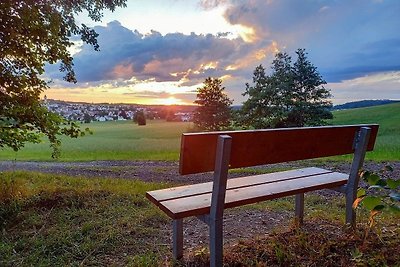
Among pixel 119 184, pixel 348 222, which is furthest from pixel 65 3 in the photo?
pixel 348 222

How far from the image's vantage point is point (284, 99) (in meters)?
23.1

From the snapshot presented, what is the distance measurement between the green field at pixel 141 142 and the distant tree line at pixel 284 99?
4.09 m

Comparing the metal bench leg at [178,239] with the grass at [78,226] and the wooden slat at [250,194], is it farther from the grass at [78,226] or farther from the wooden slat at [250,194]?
the wooden slat at [250,194]

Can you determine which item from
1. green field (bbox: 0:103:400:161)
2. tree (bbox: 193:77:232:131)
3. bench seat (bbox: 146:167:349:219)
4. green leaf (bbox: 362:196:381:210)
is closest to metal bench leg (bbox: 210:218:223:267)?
bench seat (bbox: 146:167:349:219)

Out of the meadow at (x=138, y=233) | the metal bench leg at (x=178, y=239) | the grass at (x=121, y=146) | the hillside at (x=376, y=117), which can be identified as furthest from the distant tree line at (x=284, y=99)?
the metal bench leg at (x=178, y=239)

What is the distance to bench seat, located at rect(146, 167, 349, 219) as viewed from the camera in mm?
2402

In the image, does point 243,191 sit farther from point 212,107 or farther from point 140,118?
point 212,107

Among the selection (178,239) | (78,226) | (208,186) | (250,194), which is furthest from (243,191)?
(78,226)

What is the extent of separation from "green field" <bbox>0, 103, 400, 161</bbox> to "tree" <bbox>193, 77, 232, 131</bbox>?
4.86 ft

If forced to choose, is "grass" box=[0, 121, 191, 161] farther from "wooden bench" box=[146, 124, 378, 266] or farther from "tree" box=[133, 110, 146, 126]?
"wooden bench" box=[146, 124, 378, 266]

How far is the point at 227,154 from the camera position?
2.22 metres

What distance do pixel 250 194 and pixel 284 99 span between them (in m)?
21.4

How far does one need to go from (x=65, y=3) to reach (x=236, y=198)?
4307 mm

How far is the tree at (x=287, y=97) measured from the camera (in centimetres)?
2278
